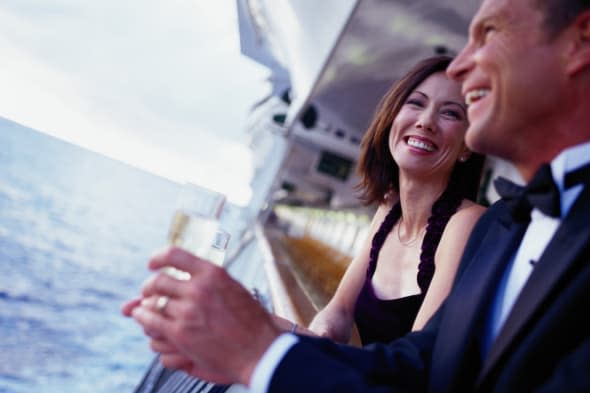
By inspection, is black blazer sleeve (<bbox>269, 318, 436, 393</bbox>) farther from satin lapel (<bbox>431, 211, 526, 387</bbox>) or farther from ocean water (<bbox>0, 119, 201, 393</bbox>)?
ocean water (<bbox>0, 119, 201, 393</bbox>)

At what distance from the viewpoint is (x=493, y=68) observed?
77 centimetres

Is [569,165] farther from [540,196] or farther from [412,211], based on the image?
[412,211]

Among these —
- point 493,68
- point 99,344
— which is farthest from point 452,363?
point 99,344

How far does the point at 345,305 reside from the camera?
63.8 inches

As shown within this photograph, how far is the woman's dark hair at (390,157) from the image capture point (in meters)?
1.55

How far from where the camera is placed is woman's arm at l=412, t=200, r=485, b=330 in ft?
3.86

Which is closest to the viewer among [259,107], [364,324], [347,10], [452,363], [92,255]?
[452,363]

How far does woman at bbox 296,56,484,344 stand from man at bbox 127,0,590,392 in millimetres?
522

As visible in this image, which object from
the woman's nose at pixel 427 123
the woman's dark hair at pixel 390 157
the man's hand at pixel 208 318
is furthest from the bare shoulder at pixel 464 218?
the man's hand at pixel 208 318

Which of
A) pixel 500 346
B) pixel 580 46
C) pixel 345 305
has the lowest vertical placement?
pixel 345 305

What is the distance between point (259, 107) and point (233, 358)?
75.1 ft

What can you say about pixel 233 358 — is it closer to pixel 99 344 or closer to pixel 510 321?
pixel 510 321

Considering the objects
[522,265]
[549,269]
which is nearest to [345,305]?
[522,265]

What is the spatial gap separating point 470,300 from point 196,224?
1094 millimetres
